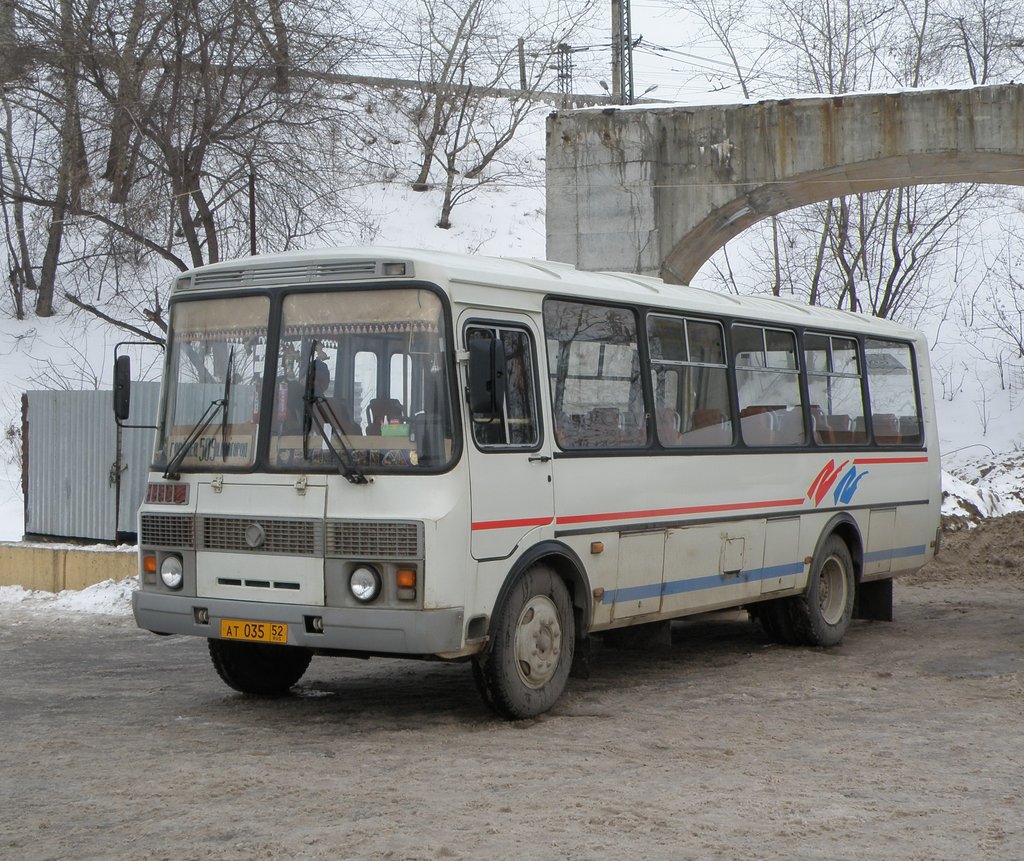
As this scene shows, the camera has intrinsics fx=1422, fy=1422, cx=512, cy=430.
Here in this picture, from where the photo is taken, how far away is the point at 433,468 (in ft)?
25.1

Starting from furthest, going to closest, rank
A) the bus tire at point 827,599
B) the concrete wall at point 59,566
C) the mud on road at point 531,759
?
the concrete wall at point 59,566, the bus tire at point 827,599, the mud on road at point 531,759

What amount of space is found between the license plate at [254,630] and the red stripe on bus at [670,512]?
1.79 m

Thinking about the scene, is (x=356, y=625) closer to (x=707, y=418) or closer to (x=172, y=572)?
(x=172, y=572)

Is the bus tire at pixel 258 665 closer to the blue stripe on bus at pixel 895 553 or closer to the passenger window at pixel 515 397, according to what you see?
Result: the passenger window at pixel 515 397

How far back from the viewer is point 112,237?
17.3 metres

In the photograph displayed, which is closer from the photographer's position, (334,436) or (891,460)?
(334,436)

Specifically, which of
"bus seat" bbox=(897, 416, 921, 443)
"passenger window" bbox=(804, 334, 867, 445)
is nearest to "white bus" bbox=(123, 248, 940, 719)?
"passenger window" bbox=(804, 334, 867, 445)

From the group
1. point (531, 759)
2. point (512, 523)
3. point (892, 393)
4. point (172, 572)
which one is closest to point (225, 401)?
point (172, 572)

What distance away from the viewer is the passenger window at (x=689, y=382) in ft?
31.9

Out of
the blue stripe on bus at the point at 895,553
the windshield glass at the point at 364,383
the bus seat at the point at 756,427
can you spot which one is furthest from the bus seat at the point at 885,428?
the windshield glass at the point at 364,383

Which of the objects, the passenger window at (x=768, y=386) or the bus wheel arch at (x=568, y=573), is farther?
the passenger window at (x=768, y=386)

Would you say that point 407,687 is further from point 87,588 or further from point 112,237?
point 112,237

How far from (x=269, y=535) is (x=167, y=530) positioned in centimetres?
79

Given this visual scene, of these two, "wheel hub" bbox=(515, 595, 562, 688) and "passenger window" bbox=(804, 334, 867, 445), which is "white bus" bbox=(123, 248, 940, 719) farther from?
"passenger window" bbox=(804, 334, 867, 445)
